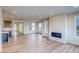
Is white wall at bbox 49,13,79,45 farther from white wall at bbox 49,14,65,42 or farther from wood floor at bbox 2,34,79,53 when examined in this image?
Answer: wood floor at bbox 2,34,79,53

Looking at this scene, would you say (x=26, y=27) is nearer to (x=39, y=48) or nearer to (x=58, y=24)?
(x=58, y=24)

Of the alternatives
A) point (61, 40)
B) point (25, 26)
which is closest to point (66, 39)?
point (61, 40)

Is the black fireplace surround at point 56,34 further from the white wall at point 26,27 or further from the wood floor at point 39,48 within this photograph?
the white wall at point 26,27

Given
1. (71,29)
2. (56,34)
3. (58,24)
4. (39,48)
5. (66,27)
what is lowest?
(39,48)

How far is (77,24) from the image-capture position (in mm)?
7367

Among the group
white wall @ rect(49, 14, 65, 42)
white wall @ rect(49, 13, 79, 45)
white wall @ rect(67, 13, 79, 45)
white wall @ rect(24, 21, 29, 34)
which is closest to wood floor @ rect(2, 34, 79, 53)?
white wall @ rect(67, 13, 79, 45)

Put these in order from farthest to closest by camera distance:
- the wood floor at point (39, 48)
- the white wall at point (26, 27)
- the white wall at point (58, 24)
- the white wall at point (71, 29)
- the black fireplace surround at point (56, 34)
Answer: the white wall at point (26, 27), the black fireplace surround at point (56, 34), the white wall at point (58, 24), the white wall at point (71, 29), the wood floor at point (39, 48)

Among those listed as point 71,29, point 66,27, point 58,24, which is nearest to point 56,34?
point 58,24

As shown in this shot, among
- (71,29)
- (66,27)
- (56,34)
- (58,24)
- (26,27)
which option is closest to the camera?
(71,29)

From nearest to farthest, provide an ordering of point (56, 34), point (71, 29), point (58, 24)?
point (71, 29) → point (58, 24) → point (56, 34)

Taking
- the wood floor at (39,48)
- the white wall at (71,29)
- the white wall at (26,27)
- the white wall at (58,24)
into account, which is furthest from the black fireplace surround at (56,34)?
the white wall at (26,27)
